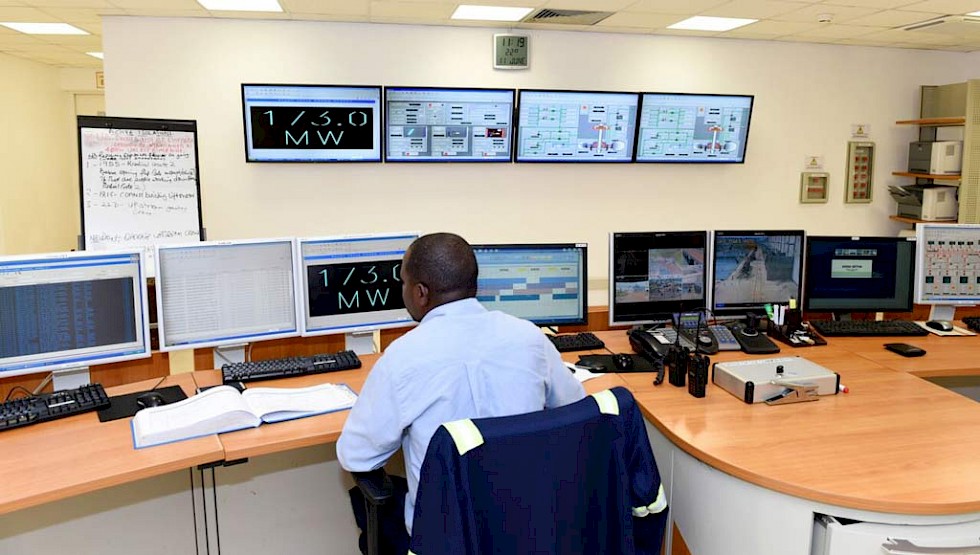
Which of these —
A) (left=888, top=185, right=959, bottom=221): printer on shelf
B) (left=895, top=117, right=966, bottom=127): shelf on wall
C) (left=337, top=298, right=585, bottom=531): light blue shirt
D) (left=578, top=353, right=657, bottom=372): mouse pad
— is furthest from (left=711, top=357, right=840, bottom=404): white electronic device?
(left=895, top=117, right=966, bottom=127): shelf on wall

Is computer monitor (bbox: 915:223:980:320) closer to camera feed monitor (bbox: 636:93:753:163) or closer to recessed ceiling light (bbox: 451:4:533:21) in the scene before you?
camera feed monitor (bbox: 636:93:753:163)

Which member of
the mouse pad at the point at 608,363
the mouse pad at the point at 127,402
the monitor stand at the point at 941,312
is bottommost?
the mouse pad at the point at 127,402

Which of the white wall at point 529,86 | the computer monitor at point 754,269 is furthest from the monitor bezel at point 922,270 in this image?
the white wall at point 529,86

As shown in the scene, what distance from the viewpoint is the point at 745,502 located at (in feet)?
6.24

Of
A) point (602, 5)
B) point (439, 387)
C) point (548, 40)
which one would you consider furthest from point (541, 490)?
point (548, 40)

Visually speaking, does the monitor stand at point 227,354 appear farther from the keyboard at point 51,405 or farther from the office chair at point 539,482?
the office chair at point 539,482

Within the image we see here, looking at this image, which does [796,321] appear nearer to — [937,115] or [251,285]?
[251,285]

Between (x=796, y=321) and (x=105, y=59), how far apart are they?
13.5ft

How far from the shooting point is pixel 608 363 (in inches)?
109

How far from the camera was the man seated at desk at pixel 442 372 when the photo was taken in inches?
62.3

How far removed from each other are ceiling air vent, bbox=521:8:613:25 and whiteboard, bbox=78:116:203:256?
91.3 inches

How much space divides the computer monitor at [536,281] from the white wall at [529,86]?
1942 millimetres

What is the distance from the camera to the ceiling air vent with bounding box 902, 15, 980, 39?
172 inches

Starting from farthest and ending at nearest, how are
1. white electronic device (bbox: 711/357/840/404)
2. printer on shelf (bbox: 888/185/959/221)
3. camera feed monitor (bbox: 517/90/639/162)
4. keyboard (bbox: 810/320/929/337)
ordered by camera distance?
printer on shelf (bbox: 888/185/959/221), camera feed monitor (bbox: 517/90/639/162), keyboard (bbox: 810/320/929/337), white electronic device (bbox: 711/357/840/404)
